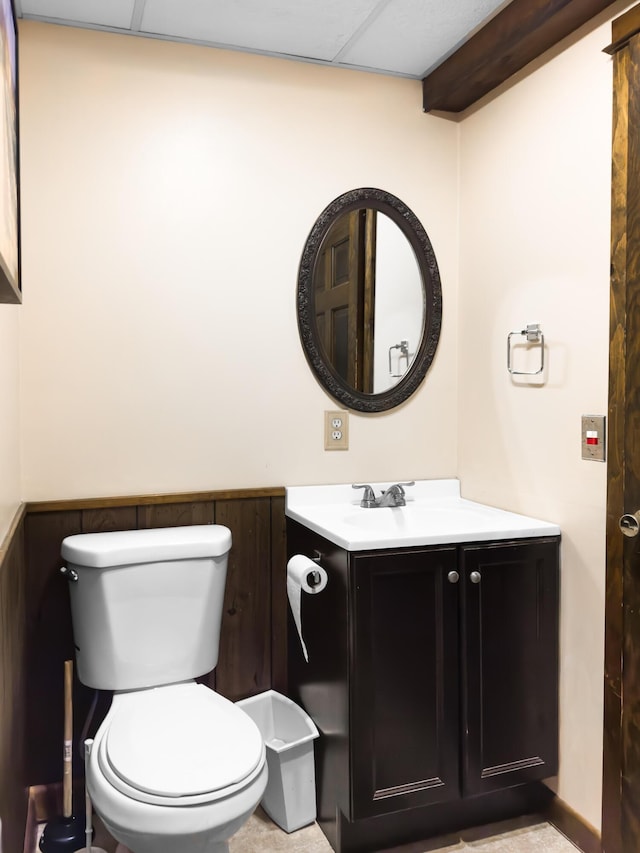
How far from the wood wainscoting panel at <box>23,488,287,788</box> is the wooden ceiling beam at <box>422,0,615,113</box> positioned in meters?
1.47

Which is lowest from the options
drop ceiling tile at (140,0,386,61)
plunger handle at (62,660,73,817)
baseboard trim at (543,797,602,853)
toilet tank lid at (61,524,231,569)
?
baseboard trim at (543,797,602,853)

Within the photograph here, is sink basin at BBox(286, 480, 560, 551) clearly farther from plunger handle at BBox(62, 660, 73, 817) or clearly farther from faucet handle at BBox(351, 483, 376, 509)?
plunger handle at BBox(62, 660, 73, 817)

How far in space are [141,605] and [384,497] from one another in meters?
0.87

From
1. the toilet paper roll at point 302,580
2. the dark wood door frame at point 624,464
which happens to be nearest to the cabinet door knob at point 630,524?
the dark wood door frame at point 624,464

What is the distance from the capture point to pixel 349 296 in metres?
2.36

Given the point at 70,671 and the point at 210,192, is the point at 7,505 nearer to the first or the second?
the point at 70,671

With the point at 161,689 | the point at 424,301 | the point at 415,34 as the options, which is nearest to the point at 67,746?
the point at 161,689

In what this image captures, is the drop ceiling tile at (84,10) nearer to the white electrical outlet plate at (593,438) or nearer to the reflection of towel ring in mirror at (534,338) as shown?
the reflection of towel ring in mirror at (534,338)

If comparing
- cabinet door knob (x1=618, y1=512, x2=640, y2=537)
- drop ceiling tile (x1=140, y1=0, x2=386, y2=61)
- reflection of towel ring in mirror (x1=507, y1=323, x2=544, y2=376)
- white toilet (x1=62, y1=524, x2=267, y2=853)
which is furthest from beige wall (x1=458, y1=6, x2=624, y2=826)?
white toilet (x1=62, y1=524, x2=267, y2=853)

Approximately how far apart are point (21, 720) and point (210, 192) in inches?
65.1

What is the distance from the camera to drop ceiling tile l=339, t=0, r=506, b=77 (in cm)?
196

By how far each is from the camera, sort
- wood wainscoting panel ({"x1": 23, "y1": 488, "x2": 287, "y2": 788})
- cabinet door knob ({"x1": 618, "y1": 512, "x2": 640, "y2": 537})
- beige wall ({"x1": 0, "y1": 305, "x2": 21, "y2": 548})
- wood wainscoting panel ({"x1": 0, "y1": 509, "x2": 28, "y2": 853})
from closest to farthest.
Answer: wood wainscoting panel ({"x1": 0, "y1": 509, "x2": 28, "y2": 853}), beige wall ({"x1": 0, "y1": 305, "x2": 21, "y2": 548}), cabinet door knob ({"x1": 618, "y1": 512, "x2": 640, "y2": 537}), wood wainscoting panel ({"x1": 23, "y1": 488, "x2": 287, "y2": 788})

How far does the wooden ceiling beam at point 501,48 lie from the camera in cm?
181

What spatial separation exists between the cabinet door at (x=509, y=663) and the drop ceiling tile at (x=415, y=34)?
154cm
